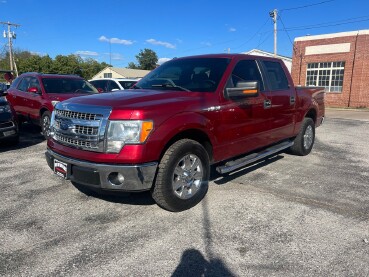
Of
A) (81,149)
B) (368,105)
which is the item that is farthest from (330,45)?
(81,149)

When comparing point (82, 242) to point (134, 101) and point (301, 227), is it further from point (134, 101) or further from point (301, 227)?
point (301, 227)

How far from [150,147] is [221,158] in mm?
1400

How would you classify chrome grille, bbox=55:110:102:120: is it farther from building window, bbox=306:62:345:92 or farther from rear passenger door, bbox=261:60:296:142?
building window, bbox=306:62:345:92

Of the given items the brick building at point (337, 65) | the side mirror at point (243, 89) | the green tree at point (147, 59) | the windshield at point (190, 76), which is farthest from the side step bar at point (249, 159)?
the green tree at point (147, 59)

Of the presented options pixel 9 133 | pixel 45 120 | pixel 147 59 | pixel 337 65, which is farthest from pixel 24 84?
pixel 147 59

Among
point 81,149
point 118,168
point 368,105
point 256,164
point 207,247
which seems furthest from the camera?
point 368,105

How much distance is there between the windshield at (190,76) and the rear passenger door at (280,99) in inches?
45.7

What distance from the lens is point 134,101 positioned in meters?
3.76

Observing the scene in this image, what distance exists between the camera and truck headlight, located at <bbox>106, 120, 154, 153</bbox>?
3.46 metres

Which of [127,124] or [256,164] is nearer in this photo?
[127,124]

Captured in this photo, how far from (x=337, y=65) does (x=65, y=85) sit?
21.0 metres

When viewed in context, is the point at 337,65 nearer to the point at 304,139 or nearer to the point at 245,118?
the point at 304,139

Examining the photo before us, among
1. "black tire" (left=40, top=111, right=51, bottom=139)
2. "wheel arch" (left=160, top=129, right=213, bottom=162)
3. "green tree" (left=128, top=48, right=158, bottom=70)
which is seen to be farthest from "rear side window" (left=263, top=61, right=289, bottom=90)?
"green tree" (left=128, top=48, right=158, bottom=70)

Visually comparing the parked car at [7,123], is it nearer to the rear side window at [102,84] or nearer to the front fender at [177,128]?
the front fender at [177,128]
